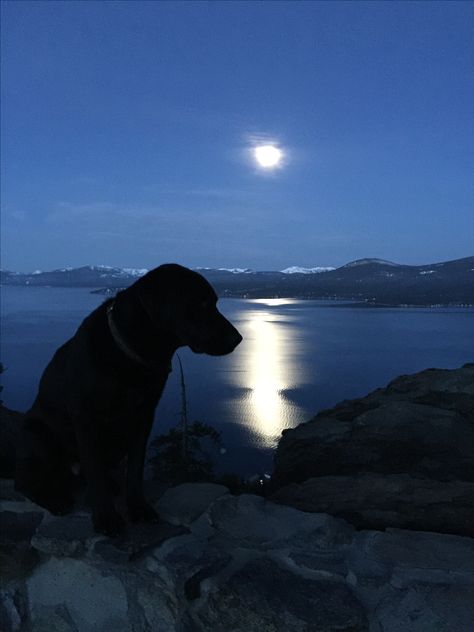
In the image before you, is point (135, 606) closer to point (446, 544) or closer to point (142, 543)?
point (142, 543)

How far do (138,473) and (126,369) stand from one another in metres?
0.78

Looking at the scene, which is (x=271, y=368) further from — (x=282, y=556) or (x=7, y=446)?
(x=282, y=556)

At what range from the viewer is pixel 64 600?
273cm

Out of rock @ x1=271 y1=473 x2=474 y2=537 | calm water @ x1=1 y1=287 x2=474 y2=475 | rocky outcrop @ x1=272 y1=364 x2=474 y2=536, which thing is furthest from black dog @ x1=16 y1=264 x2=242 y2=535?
calm water @ x1=1 y1=287 x2=474 y2=475

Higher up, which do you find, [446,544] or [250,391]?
[446,544]

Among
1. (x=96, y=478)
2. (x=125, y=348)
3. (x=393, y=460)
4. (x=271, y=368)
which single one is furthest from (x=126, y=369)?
(x=271, y=368)

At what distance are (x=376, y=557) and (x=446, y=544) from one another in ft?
1.43

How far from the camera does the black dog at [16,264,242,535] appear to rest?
2.64m

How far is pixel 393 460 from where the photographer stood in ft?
12.2

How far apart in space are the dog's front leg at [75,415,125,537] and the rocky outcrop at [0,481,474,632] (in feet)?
0.28

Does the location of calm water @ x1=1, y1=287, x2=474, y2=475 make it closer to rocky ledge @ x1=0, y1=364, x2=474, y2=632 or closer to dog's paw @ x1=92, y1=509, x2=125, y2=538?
rocky ledge @ x1=0, y1=364, x2=474, y2=632

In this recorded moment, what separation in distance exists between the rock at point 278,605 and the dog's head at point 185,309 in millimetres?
1145

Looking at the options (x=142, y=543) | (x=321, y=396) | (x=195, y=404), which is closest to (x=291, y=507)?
(x=142, y=543)

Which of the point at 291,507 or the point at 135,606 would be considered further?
the point at 291,507
